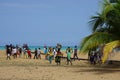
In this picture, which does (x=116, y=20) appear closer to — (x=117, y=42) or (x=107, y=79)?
(x=117, y=42)

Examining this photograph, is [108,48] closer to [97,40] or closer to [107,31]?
[97,40]

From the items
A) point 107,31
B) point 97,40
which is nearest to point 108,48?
point 97,40

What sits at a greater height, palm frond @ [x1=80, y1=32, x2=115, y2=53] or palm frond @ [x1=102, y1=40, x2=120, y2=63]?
palm frond @ [x1=80, y1=32, x2=115, y2=53]

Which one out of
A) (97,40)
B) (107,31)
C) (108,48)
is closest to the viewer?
(108,48)

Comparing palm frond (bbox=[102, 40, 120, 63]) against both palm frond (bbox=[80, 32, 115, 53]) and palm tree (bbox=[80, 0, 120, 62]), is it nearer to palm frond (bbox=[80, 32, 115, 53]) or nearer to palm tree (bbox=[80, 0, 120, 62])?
palm tree (bbox=[80, 0, 120, 62])

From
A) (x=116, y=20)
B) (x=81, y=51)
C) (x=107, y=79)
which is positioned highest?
(x=116, y=20)

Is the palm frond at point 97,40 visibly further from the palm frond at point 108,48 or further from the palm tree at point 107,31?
the palm frond at point 108,48

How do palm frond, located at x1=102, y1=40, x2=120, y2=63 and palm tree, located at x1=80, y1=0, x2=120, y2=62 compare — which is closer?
palm frond, located at x1=102, y1=40, x2=120, y2=63

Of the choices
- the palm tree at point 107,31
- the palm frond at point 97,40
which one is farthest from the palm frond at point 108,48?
the palm frond at point 97,40

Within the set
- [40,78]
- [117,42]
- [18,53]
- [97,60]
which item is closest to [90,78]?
[40,78]

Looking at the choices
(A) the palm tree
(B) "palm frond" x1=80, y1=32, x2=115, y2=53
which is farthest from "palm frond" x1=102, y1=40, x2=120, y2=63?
(B) "palm frond" x1=80, y1=32, x2=115, y2=53

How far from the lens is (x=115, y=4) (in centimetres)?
2248

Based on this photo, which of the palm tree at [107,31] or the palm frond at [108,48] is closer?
the palm frond at [108,48]

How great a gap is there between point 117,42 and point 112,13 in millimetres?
2160
